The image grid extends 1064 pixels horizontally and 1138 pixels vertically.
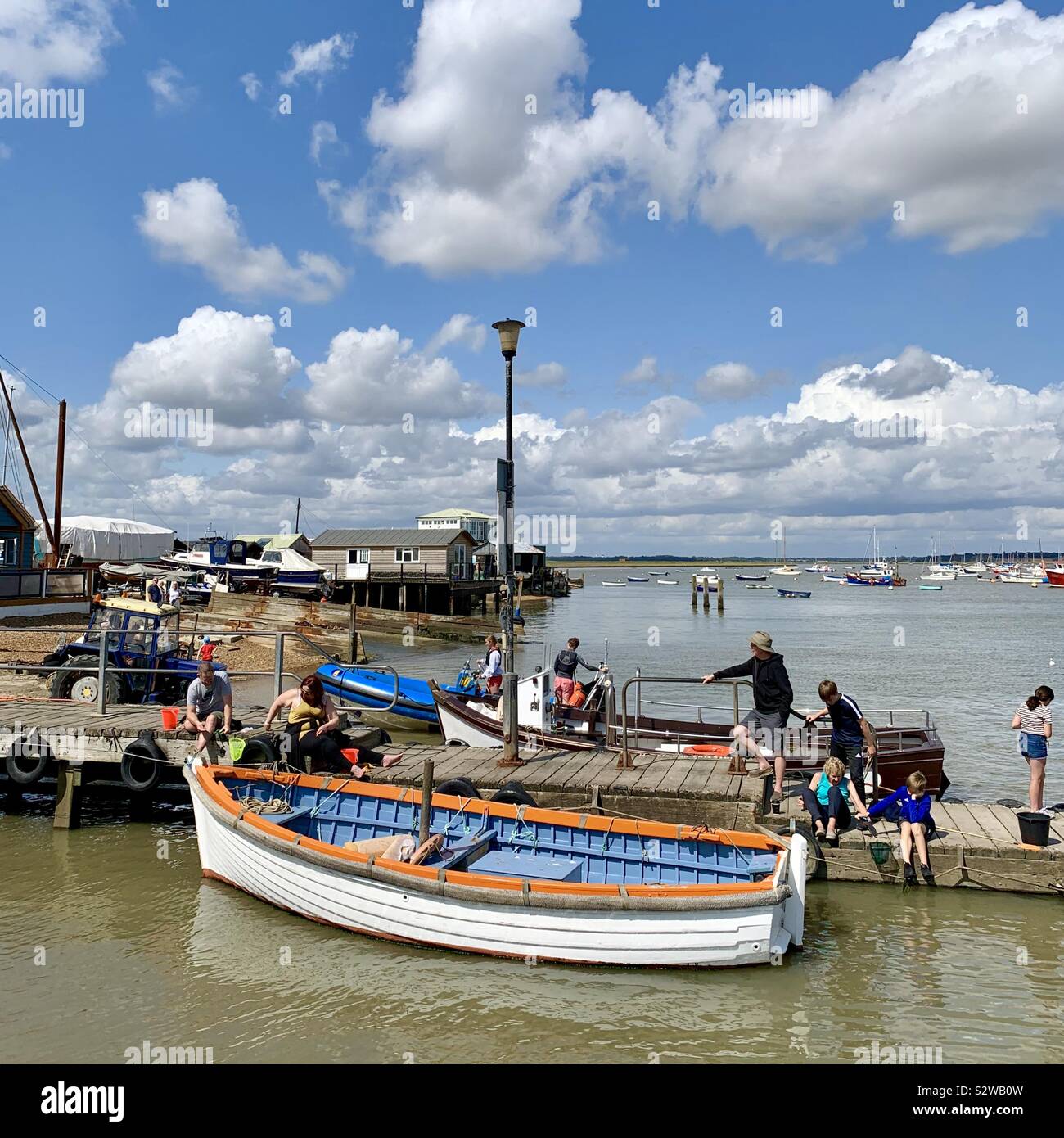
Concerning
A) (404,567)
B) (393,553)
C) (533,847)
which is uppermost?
(393,553)

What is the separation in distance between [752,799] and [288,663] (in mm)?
27268

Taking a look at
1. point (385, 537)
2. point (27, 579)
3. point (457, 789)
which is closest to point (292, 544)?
point (385, 537)

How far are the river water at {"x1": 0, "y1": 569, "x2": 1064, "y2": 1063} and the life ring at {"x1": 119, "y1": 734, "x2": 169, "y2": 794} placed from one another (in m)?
0.81

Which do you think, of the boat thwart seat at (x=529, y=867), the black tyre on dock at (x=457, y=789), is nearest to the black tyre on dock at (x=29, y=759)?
the black tyre on dock at (x=457, y=789)

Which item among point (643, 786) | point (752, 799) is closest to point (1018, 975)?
point (752, 799)

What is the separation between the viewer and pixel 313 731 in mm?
11359

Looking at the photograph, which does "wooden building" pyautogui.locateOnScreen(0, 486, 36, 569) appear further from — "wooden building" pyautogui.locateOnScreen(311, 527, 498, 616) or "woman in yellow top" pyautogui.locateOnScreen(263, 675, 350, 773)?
"woman in yellow top" pyautogui.locateOnScreen(263, 675, 350, 773)

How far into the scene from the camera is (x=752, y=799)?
10.0 meters

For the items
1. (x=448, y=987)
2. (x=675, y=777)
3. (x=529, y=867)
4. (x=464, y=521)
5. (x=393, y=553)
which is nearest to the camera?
(x=448, y=987)

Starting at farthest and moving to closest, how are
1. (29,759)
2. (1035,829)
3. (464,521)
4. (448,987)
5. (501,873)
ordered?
(464,521)
(29,759)
(1035,829)
(501,873)
(448,987)

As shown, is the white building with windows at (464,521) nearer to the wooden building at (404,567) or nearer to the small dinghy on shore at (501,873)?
the wooden building at (404,567)

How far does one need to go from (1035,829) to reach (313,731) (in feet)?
28.7

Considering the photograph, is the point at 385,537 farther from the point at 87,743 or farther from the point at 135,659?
the point at 87,743

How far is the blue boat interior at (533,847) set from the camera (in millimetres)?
Result: 8648
